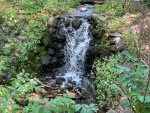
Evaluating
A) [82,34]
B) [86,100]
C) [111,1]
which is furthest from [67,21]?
[86,100]

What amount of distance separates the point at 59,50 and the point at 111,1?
11.5 feet

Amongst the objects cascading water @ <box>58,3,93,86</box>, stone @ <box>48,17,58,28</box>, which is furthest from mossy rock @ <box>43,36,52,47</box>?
cascading water @ <box>58,3,93,86</box>

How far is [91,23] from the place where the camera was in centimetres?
633

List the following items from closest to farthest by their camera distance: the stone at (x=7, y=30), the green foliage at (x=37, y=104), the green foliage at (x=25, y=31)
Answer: the green foliage at (x=37, y=104) → the green foliage at (x=25, y=31) → the stone at (x=7, y=30)

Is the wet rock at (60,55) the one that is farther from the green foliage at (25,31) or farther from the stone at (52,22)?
the stone at (52,22)

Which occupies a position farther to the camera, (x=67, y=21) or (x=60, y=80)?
(x=67, y=21)

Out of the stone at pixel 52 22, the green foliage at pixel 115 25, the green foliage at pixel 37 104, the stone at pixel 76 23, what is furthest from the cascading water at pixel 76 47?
the green foliage at pixel 37 104

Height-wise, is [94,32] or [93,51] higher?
[94,32]

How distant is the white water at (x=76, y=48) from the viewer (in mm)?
6094

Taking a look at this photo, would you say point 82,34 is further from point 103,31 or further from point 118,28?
point 118,28

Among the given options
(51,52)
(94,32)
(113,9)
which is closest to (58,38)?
(51,52)

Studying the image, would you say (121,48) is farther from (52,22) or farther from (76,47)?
(52,22)

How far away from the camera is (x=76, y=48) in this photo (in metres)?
6.23

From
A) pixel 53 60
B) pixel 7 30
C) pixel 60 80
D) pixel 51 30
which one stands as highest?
pixel 7 30
